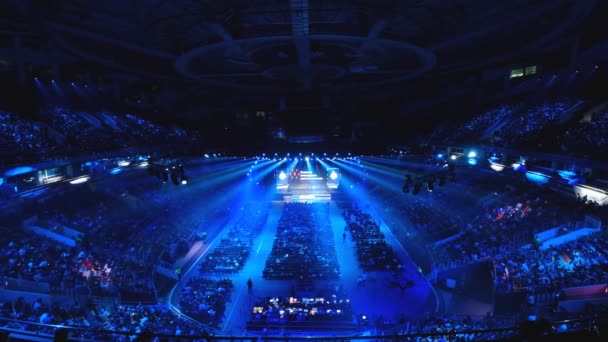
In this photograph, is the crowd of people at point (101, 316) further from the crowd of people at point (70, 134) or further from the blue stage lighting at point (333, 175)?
the blue stage lighting at point (333, 175)

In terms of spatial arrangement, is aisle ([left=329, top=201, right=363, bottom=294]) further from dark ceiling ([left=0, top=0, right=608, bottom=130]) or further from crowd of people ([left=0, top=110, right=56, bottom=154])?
crowd of people ([left=0, top=110, right=56, bottom=154])

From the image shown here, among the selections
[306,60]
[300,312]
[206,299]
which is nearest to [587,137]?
[306,60]

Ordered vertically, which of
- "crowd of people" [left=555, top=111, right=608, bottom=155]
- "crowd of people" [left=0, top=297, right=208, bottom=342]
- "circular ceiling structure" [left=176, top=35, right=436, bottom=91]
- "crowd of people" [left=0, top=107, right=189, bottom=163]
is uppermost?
"circular ceiling structure" [left=176, top=35, right=436, bottom=91]

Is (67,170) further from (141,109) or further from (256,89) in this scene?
(256,89)

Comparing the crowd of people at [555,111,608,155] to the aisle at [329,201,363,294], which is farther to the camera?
the aisle at [329,201,363,294]

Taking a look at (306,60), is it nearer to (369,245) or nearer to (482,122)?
(369,245)

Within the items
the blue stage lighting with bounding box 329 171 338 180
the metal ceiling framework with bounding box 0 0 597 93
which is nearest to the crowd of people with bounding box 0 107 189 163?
the metal ceiling framework with bounding box 0 0 597 93

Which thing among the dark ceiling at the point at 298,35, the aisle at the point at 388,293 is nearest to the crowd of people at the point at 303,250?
the aisle at the point at 388,293
